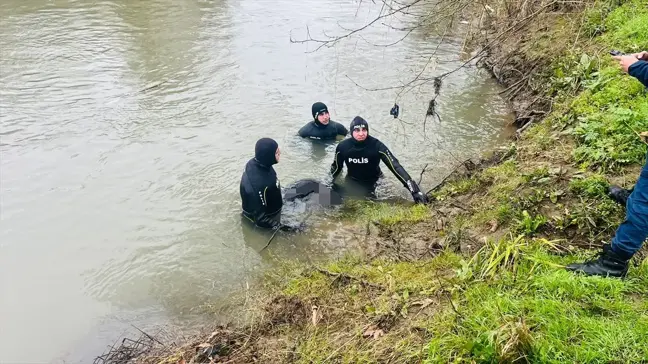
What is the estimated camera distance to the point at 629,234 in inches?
142

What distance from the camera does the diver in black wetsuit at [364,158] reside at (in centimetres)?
742

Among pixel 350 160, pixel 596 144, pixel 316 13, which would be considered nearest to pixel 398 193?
pixel 350 160

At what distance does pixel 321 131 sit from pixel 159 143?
10.2ft

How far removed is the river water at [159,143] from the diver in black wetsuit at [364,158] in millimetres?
397

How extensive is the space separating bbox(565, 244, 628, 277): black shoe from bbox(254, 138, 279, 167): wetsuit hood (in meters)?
4.00

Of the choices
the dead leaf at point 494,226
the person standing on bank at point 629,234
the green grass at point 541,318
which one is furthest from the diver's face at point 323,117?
the person standing on bank at point 629,234

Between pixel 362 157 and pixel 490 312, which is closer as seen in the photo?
pixel 490 312

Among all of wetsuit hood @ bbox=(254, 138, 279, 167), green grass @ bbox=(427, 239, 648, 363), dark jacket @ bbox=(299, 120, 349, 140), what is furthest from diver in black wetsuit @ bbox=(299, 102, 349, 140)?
green grass @ bbox=(427, 239, 648, 363)

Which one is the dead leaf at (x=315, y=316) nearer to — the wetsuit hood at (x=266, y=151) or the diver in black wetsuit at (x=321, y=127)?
the wetsuit hood at (x=266, y=151)

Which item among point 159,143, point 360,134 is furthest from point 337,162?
point 159,143

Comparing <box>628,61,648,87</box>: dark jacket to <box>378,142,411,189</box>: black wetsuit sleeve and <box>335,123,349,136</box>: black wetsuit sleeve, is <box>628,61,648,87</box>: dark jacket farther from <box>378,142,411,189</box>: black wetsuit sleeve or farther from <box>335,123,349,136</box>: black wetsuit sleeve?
<box>335,123,349,136</box>: black wetsuit sleeve

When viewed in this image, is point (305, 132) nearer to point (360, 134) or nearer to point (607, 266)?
point (360, 134)

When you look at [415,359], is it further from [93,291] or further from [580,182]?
[93,291]

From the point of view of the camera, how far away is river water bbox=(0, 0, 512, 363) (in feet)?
20.0
